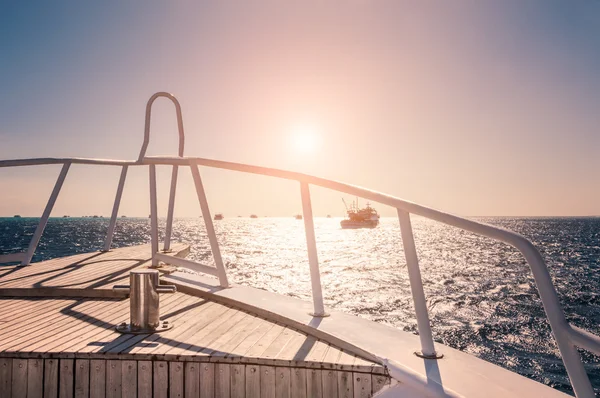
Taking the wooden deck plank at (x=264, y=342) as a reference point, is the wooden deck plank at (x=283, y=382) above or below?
below

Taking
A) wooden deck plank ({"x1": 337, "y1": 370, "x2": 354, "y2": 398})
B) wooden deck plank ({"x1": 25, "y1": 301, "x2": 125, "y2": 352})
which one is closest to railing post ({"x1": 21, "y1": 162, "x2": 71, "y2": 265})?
wooden deck plank ({"x1": 25, "y1": 301, "x2": 125, "y2": 352})

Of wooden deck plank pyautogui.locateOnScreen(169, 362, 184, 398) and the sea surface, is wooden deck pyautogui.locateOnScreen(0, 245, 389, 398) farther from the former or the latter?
the sea surface

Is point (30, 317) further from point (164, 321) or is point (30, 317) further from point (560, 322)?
point (560, 322)

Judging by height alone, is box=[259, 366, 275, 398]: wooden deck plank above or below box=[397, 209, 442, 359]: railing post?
below

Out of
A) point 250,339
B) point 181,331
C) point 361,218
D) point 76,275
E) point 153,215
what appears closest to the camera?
point 250,339

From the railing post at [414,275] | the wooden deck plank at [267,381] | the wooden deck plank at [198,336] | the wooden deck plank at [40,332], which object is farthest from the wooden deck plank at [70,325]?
the railing post at [414,275]

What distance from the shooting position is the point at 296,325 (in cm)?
326

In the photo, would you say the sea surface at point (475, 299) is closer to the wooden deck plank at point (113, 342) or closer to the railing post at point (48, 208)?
the wooden deck plank at point (113, 342)

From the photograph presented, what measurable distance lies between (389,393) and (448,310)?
20.5m

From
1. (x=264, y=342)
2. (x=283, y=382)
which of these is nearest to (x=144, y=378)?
(x=264, y=342)

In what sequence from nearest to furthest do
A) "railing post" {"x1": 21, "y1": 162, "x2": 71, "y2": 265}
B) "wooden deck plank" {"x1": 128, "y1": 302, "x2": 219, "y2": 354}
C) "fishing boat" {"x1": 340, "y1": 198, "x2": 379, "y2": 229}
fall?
"wooden deck plank" {"x1": 128, "y1": 302, "x2": 219, "y2": 354} < "railing post" {"x1": 21, "y1": 162, "x2": 71, "y2": 265} < "fishing boat" {"x1": 340, "y1": 198, "x2": 379, "y2": 229}

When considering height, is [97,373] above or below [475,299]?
above

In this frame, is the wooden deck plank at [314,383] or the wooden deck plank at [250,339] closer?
the wooden deck plank at [314,383]

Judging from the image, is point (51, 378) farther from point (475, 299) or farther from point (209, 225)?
point (475, 299)
